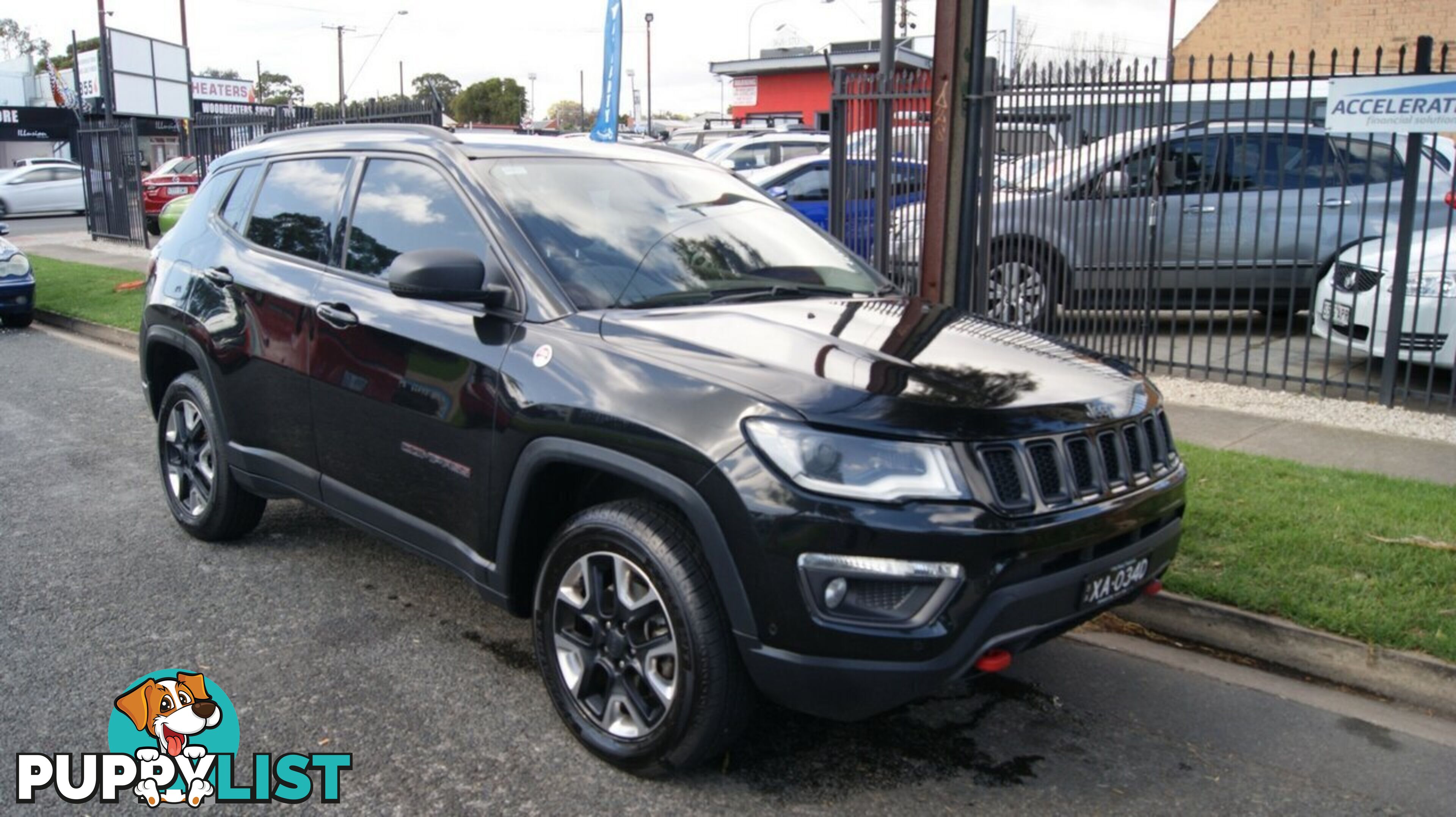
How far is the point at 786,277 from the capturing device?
429cm

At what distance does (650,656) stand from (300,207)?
106 inches

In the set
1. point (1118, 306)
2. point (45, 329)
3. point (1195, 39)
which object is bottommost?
point (45, 329)

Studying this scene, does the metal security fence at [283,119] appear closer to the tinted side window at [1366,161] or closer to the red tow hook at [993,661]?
the tinted side window at [1366,161]

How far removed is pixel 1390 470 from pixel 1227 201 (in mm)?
3314

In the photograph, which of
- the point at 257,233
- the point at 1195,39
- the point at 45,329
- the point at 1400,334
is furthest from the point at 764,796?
the point at 1195,39

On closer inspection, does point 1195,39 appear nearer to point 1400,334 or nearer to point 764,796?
point 1400,334

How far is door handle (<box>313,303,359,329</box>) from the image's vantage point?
428cm

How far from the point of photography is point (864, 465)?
2.96 meters

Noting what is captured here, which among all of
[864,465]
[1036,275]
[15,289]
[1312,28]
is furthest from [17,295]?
[1312,28]

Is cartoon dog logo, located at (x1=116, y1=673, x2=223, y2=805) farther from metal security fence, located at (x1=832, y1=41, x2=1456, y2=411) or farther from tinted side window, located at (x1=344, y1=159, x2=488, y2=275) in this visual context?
metal security fence, located at (x1=832, y1=41, x2=1456, y2=411)

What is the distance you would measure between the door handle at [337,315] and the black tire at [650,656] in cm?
132

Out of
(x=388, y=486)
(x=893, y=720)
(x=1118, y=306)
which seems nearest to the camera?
(x=893, y=720)

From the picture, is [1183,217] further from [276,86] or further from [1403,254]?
[276,86]

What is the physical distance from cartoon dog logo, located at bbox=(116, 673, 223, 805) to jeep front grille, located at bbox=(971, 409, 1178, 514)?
240 centimetres
